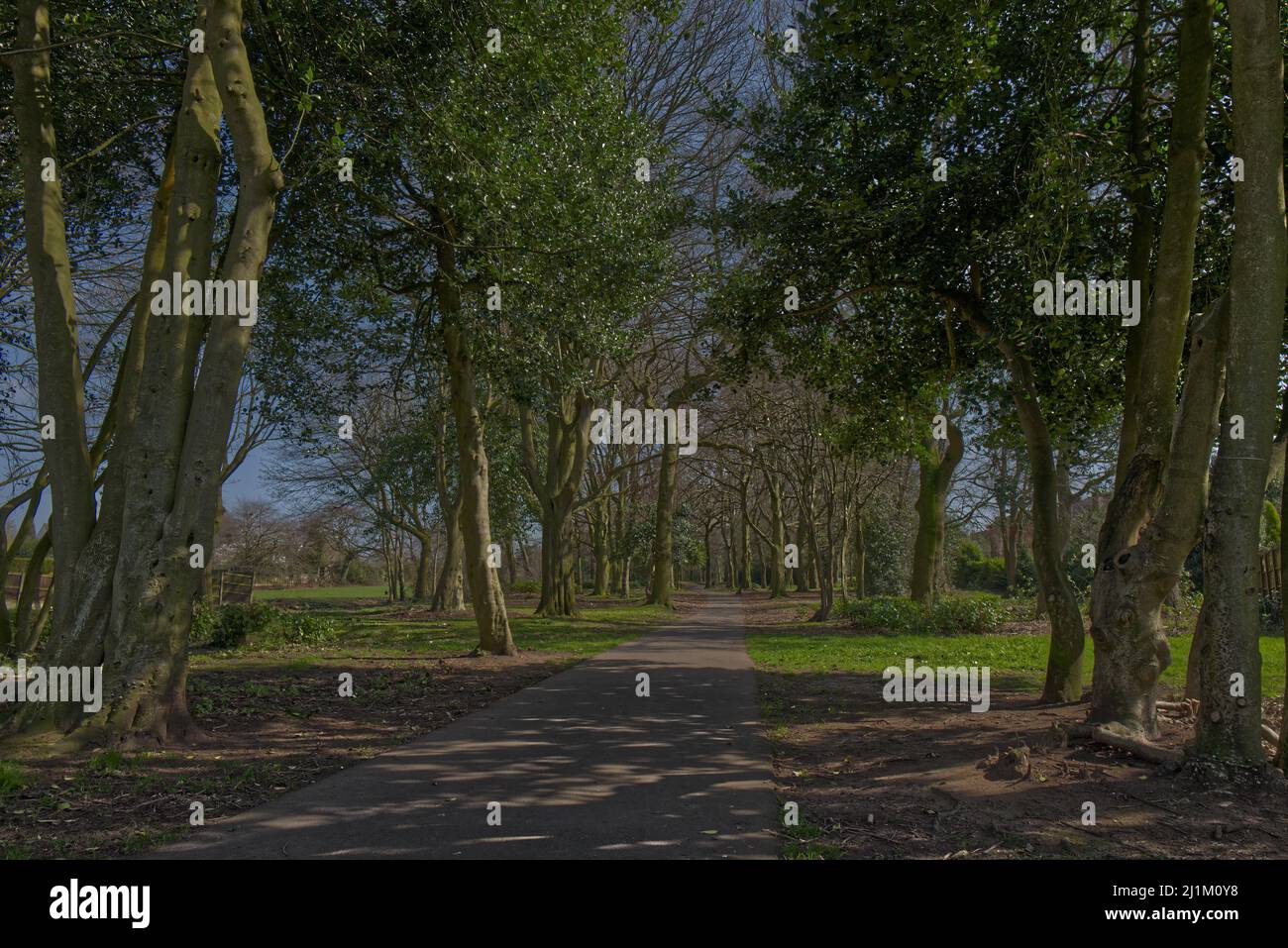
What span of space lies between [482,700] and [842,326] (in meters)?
6.84

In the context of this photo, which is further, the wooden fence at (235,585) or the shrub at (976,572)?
the shrub at (976,572)

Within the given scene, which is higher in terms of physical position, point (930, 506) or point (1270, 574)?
point (930, 506)

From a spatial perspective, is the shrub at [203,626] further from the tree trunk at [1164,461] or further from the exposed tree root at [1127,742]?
the tree trunk at [1164,461]

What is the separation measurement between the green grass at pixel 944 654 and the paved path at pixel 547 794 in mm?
4551

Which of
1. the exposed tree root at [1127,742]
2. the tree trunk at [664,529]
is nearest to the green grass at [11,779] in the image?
the exposed tree root at [1127,742]

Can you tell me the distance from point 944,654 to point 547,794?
1053 centimetres

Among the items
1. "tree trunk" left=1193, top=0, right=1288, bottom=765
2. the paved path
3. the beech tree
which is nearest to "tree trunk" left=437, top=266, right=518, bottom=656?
the paved path

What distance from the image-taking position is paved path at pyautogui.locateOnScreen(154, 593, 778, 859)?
14.0 feet

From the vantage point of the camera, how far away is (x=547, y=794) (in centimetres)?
527

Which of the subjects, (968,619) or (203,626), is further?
(968,619)

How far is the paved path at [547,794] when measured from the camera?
168 inches

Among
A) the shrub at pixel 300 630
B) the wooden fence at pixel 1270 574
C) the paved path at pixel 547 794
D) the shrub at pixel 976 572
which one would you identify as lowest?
the shrub at pixel 976 572

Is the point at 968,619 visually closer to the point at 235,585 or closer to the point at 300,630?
the point at 300,630

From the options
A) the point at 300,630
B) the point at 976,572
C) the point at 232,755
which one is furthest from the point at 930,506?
the point at 976,572
